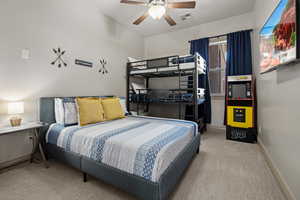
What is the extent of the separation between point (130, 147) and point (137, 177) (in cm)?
27

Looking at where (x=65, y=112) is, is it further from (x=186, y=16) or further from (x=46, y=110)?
(x=186, y=16)

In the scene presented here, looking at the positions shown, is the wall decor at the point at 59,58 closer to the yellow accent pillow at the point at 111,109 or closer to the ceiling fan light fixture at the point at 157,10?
the yellow accent pillow at the point at 111,109

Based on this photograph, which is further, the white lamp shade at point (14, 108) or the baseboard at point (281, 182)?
the white lamp shade at point (14, 108)

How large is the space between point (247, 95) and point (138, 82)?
2.99 meters

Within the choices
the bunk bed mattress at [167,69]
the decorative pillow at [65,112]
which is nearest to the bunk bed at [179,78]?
the bunk bed mattress at [167,69]

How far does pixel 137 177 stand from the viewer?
127cm

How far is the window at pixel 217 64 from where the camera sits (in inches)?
155

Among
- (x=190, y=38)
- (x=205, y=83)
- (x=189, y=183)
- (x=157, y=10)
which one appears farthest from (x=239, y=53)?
(x=189, y=183)

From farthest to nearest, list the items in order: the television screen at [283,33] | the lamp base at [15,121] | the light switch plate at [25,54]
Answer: the light switch plate at [25,54] → the lamp base at [15,121] → the television screen at [283,33]

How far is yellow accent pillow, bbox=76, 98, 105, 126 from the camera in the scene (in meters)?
2.17

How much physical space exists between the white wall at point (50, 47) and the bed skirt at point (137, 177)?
49.8 inches

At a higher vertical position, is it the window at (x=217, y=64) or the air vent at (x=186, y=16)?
the air vent at (x=186, y=16)

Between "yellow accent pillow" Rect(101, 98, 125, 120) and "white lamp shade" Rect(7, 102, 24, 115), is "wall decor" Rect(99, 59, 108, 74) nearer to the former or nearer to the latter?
"yellow accent pillow" Rect(101, 98, 125, 120)

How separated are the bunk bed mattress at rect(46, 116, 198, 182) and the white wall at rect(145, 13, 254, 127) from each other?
235 cm
